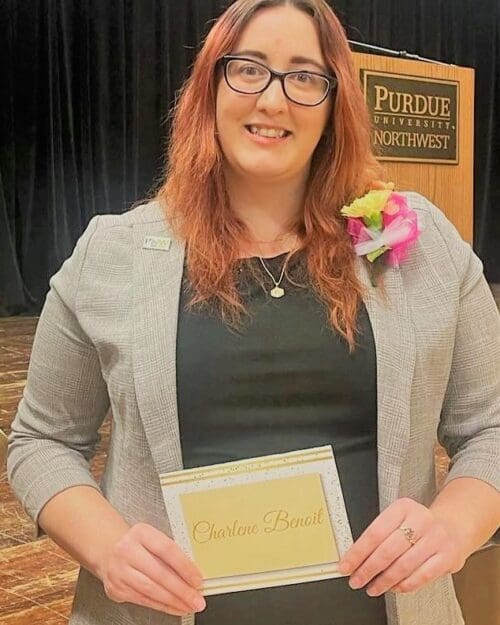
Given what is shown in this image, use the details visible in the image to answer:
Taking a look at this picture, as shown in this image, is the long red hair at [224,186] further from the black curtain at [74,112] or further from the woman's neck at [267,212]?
the black curtain at [74,112]

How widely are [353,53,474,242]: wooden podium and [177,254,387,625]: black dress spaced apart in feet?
6.51

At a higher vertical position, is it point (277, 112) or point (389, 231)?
point (277, 112)

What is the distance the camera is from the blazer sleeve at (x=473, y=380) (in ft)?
3.33

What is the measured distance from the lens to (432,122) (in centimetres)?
320

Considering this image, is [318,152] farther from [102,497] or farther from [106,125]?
[106,125]

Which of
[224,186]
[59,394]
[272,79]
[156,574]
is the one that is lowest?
[156,574]

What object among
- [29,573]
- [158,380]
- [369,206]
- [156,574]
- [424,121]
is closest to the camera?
[156,574]

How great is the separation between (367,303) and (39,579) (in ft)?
5.93

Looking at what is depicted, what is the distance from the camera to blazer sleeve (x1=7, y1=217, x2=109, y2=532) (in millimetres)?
1021

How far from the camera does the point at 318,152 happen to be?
1120mm

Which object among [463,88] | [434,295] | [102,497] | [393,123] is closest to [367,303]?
[434,295]

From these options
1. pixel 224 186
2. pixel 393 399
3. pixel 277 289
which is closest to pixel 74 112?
pixel 224 186

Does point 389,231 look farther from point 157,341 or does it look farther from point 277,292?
point 157,341

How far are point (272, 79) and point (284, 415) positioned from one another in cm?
37
